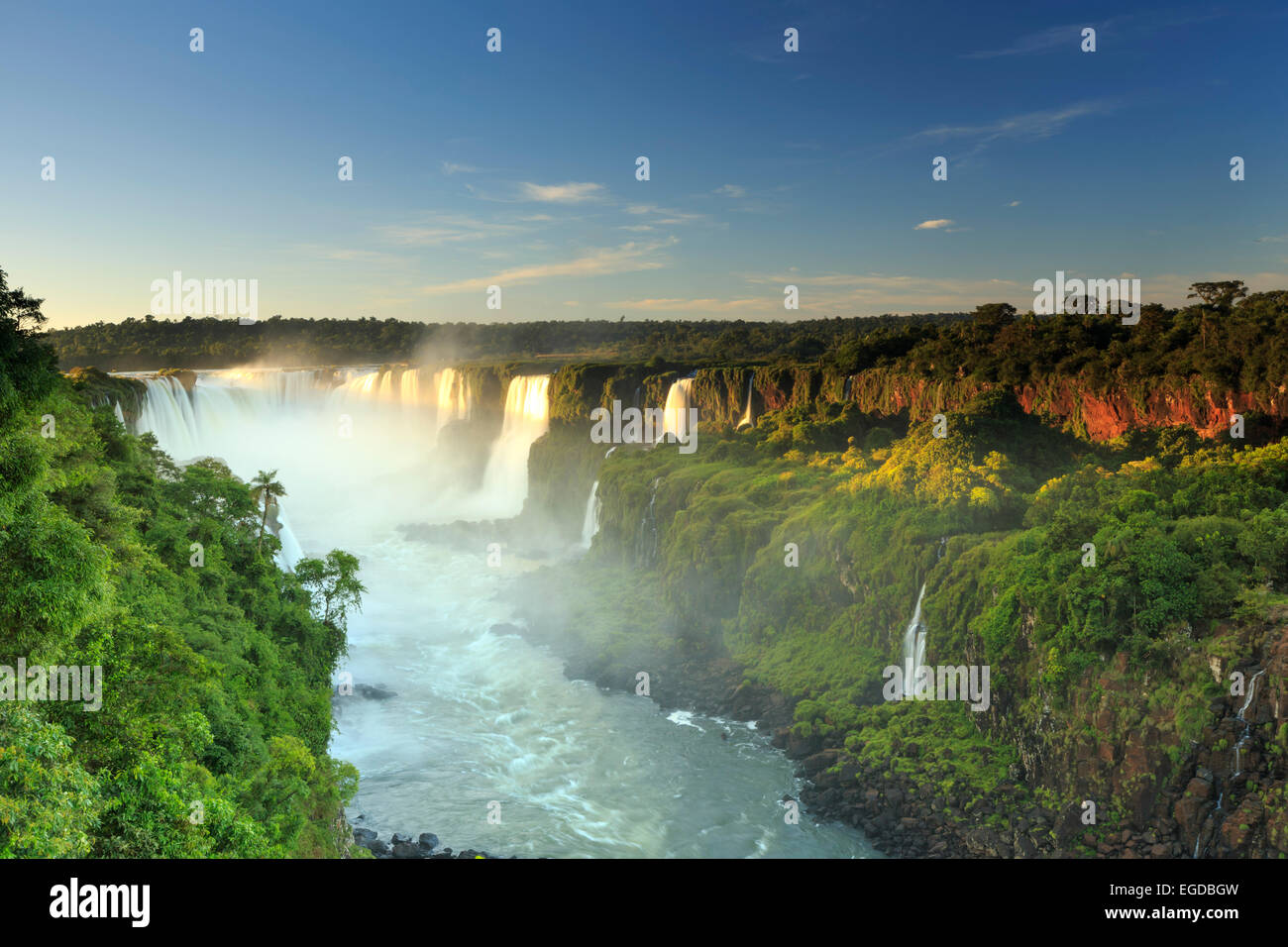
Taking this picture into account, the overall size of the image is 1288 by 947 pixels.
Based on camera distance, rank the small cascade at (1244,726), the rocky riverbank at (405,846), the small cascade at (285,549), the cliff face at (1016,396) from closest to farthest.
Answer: the small cascade at (1244,726)
the rocky riverbank at (405,846)
the cliff face at (1016,396)
the small cascade at (285,549)

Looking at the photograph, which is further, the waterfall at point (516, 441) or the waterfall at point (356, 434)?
the waterfall at point (356, 434)

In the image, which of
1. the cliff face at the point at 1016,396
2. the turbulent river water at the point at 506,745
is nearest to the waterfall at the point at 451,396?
the turbulent river water at the point at 506,745

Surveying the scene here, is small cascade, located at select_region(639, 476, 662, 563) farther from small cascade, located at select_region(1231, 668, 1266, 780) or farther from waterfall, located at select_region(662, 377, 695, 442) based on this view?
small cascade, located at select_region(1231, 668, 1266, 780)

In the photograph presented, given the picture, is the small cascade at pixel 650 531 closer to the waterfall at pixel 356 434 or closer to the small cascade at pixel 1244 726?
the waterfall at pixel 356 434

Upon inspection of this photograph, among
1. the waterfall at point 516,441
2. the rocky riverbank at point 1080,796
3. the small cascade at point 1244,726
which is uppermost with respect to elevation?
the waterfall at point 516,441

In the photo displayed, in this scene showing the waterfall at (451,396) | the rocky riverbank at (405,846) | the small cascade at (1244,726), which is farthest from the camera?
the waterfall at (451,396)

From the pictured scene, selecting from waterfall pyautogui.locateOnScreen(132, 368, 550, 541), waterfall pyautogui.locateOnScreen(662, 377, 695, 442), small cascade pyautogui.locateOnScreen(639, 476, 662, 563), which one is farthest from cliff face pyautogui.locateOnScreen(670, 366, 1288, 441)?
waterfall pyautogui.locateOnScreen(132, 368, 550, 541)
